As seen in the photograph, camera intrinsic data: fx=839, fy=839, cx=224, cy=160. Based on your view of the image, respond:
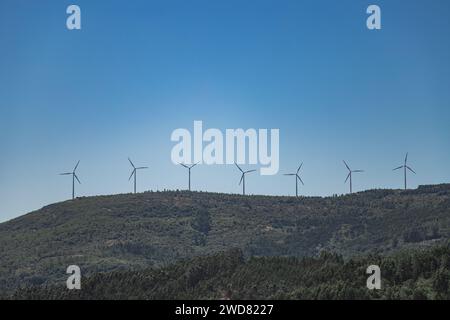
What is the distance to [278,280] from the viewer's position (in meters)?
130

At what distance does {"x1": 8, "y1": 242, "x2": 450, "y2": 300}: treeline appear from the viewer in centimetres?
11212

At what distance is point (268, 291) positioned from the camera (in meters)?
123

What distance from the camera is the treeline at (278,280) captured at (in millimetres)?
112125
